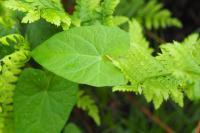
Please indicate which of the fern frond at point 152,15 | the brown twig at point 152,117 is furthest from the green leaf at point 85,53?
the fern frond at point 152,15

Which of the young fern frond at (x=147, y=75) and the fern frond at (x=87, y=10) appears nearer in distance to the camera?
the young fern frond at (x=147, y=75)

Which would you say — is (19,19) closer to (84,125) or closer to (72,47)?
(72,47)

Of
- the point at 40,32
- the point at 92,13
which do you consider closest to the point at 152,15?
the point at 92,13

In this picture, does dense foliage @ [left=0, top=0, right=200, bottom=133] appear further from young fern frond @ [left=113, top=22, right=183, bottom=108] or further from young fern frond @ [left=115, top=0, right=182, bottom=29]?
young fern frond @ [left=115, top=0, right=182, bottom=29]

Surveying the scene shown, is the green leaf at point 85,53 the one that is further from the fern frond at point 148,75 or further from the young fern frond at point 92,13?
the young fern frond at point 92,13

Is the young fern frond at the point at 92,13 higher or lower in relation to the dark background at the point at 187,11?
higher

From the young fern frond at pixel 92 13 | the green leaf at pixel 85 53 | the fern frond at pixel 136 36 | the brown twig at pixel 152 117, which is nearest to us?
the green leaf at pixel 85 53
